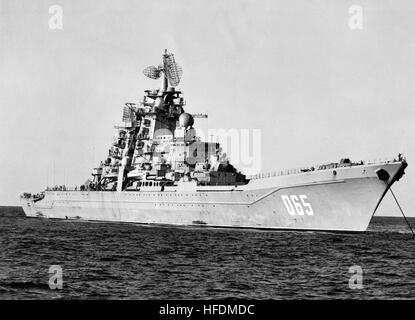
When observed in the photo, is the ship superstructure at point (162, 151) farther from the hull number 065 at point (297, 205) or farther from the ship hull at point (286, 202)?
the hull number 065 at point (297, 205)

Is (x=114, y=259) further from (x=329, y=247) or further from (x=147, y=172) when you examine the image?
(x=147, y=172)

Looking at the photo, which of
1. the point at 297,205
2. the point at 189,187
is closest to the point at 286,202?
the point at 297,205

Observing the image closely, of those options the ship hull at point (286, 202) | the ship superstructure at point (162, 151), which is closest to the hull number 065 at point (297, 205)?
the ship hull at point (286, 202)

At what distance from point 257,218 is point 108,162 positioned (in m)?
23.7

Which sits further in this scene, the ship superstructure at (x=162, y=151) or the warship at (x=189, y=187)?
the ship superstructure at (x=162, y=151)

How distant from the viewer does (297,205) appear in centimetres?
3177

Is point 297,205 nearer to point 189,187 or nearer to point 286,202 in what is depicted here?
point 286,202

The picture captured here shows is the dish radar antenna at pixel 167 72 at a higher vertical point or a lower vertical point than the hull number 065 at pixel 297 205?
higher

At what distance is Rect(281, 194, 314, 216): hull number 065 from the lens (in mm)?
31453

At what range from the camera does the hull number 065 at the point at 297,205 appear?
3145 cm

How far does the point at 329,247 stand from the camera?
24922 mm

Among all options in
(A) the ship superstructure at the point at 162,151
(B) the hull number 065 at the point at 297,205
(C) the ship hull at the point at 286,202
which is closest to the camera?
(C) the ship hull at the point at 286,202

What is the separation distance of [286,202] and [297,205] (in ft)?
2.31

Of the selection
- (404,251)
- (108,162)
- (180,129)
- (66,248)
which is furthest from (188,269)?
(108,162)
